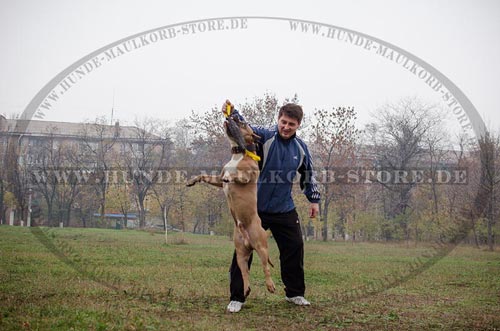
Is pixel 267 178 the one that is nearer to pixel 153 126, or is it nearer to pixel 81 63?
pixel 81 63

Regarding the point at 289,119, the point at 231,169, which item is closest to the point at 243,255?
the point at 231,169

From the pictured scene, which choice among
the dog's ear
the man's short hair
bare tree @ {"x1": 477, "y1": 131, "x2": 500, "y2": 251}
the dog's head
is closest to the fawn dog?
the dog's head

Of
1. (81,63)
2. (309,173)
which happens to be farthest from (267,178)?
(81,63)

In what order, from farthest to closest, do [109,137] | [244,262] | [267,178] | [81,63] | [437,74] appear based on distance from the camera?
1. [109,137]
2. [437,74]
3. [81,63]
4. [267,178]
5. [244,262]

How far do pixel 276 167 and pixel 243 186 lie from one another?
102 cm

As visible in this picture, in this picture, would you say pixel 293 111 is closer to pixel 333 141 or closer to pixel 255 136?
pixel 255 136

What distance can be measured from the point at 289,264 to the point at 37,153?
42027 millimetres

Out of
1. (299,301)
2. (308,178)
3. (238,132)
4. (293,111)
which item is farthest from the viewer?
(308,178)

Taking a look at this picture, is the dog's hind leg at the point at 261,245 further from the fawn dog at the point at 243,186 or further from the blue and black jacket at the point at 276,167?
the blue and black jacket at the point at 276,167

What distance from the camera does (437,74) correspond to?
17.1m

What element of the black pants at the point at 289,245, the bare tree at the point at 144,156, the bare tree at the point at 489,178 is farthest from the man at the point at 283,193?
the bare tree at the point at 144,156

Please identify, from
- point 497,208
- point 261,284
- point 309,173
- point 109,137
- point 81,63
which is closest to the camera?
point 309,173

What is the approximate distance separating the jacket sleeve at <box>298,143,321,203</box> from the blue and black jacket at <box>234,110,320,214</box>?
0.08 metres

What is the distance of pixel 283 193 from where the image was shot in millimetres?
5953
